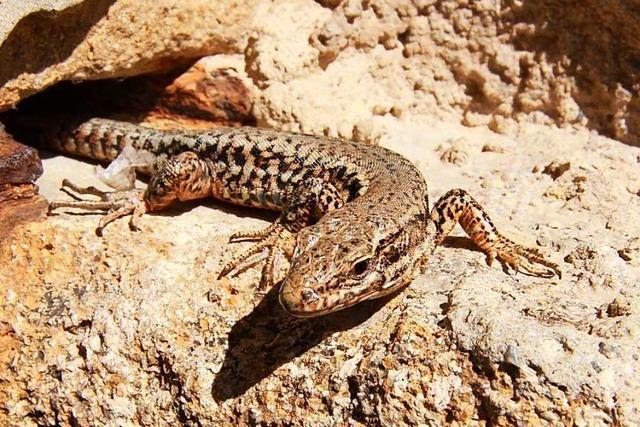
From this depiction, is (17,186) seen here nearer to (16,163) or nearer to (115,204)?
(16,163)

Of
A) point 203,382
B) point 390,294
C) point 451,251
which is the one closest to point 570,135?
point 451,251

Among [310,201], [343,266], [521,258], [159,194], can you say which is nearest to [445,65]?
[310,201]

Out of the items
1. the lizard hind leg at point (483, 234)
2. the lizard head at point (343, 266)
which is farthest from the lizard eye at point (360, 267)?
the lizard hind leg at point (483, 234)

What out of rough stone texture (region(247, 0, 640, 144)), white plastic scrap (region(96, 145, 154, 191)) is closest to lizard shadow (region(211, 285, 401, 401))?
white plastic scrap (region(96, 145, 154, 191))

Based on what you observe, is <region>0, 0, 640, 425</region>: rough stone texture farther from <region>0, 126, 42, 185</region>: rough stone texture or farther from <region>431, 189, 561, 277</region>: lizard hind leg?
<region>0, 126, 42, 185</region>: rough stone texture

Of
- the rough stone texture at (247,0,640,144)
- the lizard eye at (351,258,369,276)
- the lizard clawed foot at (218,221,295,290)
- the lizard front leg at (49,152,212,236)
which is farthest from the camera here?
the rough stone texture at (247,0,640,144)

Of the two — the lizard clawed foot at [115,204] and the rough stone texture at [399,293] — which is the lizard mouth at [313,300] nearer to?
the rough stone texture at [399,293]
